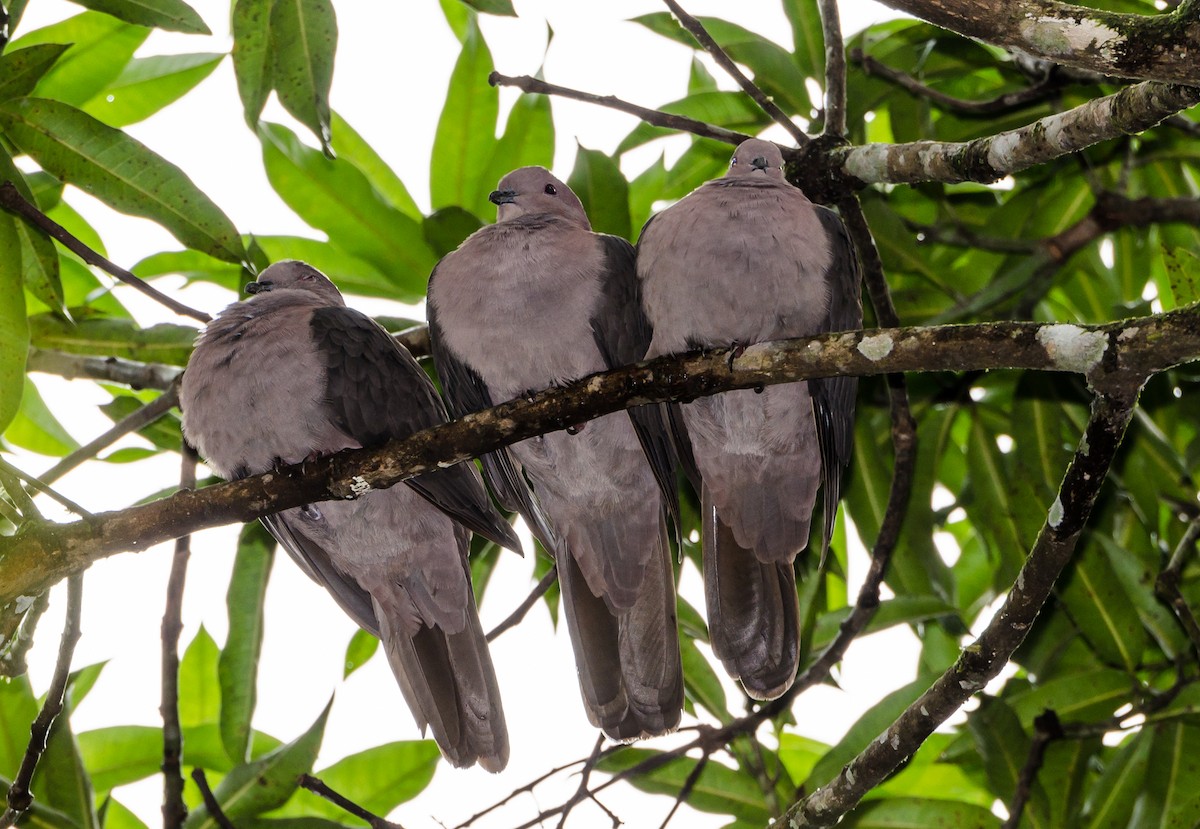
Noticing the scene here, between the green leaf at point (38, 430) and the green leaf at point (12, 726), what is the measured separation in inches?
47.0

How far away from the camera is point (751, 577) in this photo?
3869 millimetres

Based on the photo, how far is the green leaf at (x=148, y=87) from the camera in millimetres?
5023

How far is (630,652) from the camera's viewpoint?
148 inches

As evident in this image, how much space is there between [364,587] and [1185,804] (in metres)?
2.82

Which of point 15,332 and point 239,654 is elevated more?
point 15,332

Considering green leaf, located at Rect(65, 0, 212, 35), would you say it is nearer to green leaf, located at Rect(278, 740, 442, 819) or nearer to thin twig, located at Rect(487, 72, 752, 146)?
thin twig, located at Rect(487, 72, 752, 146)

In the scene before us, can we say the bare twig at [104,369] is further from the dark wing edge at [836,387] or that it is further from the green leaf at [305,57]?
the dark wing edge at [836,387]

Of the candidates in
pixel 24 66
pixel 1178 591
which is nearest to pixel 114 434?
pixel 24 66

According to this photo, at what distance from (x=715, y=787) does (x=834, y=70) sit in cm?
249

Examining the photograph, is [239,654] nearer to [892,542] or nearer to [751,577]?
[751,577]

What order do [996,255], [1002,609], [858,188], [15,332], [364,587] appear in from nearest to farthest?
[1002,609]
[15,332]
[858,188]
[364,587]
[996,255]

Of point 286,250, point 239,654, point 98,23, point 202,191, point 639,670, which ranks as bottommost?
point 639,670

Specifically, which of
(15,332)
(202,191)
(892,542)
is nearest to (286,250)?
(202,191)

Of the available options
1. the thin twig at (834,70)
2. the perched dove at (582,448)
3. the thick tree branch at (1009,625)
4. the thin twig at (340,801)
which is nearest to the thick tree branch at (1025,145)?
the thin twig at (834,70)
